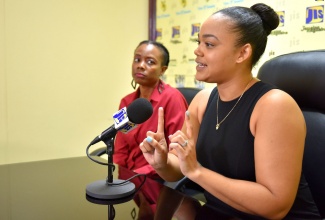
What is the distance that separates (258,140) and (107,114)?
191 cm

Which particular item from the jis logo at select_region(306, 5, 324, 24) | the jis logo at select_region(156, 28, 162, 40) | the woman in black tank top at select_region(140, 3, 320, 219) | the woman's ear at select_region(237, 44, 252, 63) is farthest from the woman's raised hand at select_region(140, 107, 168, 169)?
the jis logo at select_region(156, 28, 162, 40)

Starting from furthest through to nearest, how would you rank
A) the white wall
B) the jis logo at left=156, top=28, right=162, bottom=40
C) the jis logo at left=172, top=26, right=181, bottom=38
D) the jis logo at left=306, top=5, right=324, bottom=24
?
the jis logo at left=156, top=28, right=162, bottom=40
the jis logo at left=172, top=26, right=181, bottom=38
the white wall
the jis logo at left=306, top=5, right=324, bottom=24

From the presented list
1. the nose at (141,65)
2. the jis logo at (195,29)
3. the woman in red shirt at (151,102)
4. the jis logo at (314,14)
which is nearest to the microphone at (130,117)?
the woman in red shirt at (151,102)

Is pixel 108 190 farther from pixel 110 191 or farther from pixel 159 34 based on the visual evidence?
pixel 159 34

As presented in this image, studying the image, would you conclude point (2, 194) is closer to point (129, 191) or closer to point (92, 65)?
point (129, 191)

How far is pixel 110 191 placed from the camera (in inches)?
38.9

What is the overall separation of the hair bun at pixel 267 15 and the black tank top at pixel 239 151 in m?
0.21

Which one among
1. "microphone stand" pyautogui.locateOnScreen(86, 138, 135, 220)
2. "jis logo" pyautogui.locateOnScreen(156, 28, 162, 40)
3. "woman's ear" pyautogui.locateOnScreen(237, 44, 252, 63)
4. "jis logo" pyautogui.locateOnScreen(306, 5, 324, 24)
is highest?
"jis logo" pyautogui.locateOnScreen(306, 5, 324, 24)

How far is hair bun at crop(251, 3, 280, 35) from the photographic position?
108 centimetres

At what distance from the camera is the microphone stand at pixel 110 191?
96 centimetres

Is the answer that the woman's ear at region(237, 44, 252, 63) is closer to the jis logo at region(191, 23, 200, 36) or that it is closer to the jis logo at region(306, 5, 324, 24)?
the jis logo at region(306, 5, 324, 24)

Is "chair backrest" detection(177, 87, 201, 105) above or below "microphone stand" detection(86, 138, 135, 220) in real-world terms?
above

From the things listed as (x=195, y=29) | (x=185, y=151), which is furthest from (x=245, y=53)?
(x=195, y=29)

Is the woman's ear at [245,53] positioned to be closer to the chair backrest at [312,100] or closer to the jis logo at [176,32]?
the chair backrest at [312,100]
